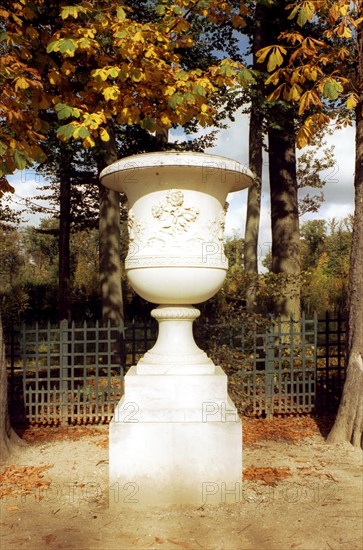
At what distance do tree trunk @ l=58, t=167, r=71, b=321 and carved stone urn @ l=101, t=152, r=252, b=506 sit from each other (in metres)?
10.4

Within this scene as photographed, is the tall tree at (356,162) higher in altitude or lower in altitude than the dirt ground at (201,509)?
higher

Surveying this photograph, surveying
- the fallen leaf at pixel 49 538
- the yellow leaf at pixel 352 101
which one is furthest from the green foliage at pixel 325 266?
the fallen leaf at pixel 49 538

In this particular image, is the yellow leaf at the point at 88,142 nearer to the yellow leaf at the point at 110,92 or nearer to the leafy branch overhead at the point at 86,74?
the leafy branch overhead at the point at 86,74

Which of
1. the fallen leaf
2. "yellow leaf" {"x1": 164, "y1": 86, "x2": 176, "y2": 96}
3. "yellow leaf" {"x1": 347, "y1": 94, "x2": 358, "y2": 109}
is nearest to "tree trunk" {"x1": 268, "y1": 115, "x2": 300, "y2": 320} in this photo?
"yellow leaf" {"x1": 164, "y1": 86, "x2": 176, "y2": 96}

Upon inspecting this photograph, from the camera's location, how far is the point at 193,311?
171 inches

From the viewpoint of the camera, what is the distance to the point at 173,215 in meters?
4.17

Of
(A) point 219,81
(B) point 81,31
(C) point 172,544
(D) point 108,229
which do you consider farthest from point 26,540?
(D) point 108,229

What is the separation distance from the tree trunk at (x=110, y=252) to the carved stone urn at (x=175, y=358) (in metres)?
5.10

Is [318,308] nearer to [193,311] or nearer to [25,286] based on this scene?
[25,286]

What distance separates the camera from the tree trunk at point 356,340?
5301 millimetres

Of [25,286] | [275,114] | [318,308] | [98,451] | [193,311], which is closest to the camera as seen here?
[193,311]

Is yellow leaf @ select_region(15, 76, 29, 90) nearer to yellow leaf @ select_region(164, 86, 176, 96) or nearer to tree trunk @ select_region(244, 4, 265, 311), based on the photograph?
yellow leaf @ select_region(164, 86, 176, 96)

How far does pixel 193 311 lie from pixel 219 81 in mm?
3641

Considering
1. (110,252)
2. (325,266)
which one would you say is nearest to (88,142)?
(110,252)
